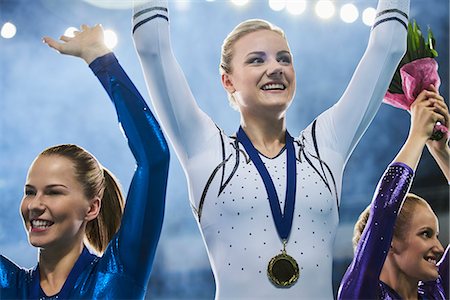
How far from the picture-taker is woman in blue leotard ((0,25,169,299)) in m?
2.33

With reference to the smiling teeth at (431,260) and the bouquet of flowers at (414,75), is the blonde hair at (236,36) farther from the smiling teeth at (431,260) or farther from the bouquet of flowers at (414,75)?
the smiling teeth at (431,260)

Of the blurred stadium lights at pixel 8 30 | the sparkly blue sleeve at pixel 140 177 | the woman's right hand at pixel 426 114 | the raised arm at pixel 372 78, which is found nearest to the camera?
the sparkly blue sleeve at pixel 140 177

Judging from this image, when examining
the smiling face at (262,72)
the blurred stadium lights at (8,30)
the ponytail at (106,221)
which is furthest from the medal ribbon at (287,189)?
the blurred stadium lights at (8,30)

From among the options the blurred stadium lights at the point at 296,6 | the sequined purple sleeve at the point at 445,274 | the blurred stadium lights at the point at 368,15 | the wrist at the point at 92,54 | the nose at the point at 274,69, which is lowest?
the sequined purple sleeve at the point at 445,274

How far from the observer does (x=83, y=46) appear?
7.88ft

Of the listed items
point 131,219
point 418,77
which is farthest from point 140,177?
point 418,77

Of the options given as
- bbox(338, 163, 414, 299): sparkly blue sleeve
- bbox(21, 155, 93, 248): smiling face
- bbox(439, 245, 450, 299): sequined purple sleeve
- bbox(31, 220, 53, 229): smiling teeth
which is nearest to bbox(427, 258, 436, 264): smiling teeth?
bbox(439, 245, 450, 299): sequined purple sleeve

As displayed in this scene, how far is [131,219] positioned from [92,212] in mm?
183

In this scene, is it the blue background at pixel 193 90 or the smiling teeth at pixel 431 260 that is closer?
the smiling teeth at pixel 431 260

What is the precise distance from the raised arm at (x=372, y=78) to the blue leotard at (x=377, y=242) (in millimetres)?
192

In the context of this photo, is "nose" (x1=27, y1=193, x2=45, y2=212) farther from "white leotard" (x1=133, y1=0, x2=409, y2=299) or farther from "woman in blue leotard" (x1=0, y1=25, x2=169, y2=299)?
"white leotard" (x1=133, y1=0, x2=409, y2=299)

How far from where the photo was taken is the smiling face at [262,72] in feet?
8.15

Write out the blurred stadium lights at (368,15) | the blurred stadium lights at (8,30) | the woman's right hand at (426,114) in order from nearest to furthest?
the woman's right hand at (426,114) → the blurred stadium lights at (8,30) → the blurred stadium lights at (368,15)

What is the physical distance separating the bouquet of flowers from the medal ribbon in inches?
21.4
